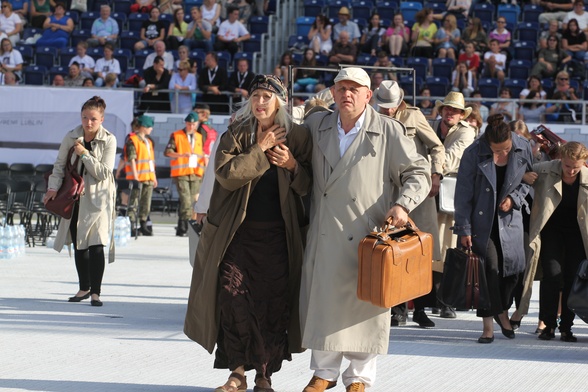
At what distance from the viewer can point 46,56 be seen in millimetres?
25562

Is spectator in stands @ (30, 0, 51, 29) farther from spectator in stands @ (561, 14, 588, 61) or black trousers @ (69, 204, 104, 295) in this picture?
black trousers @ (69, 204, 104, 295)

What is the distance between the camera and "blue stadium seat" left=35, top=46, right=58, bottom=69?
1003 inches

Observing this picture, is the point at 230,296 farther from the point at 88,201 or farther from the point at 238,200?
the point at 88,201

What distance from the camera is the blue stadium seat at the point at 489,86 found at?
2220 cm

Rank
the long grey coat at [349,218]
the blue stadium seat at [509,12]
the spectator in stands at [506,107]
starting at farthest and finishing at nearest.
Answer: the blue stadium seat at [509,12], the spectator in stands at [506,107], the long grey coat at [349,218]

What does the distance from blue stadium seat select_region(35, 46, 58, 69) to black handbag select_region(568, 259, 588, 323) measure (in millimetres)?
18180

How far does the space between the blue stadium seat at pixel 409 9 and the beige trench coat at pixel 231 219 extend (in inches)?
733

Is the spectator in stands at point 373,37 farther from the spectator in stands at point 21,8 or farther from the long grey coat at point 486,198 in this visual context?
the long grey coat at point 486,198

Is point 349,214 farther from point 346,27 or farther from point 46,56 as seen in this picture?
point 46,56

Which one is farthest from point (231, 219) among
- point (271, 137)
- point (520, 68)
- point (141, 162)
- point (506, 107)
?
point (520, 68)

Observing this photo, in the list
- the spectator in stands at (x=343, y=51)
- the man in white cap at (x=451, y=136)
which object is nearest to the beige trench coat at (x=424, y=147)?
the man in white cap at (x=451, y=136)

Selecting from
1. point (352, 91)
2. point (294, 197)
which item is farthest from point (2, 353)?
point (352, 91)

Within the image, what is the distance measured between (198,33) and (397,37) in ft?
14.1

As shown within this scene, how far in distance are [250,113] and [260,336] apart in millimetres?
1225
